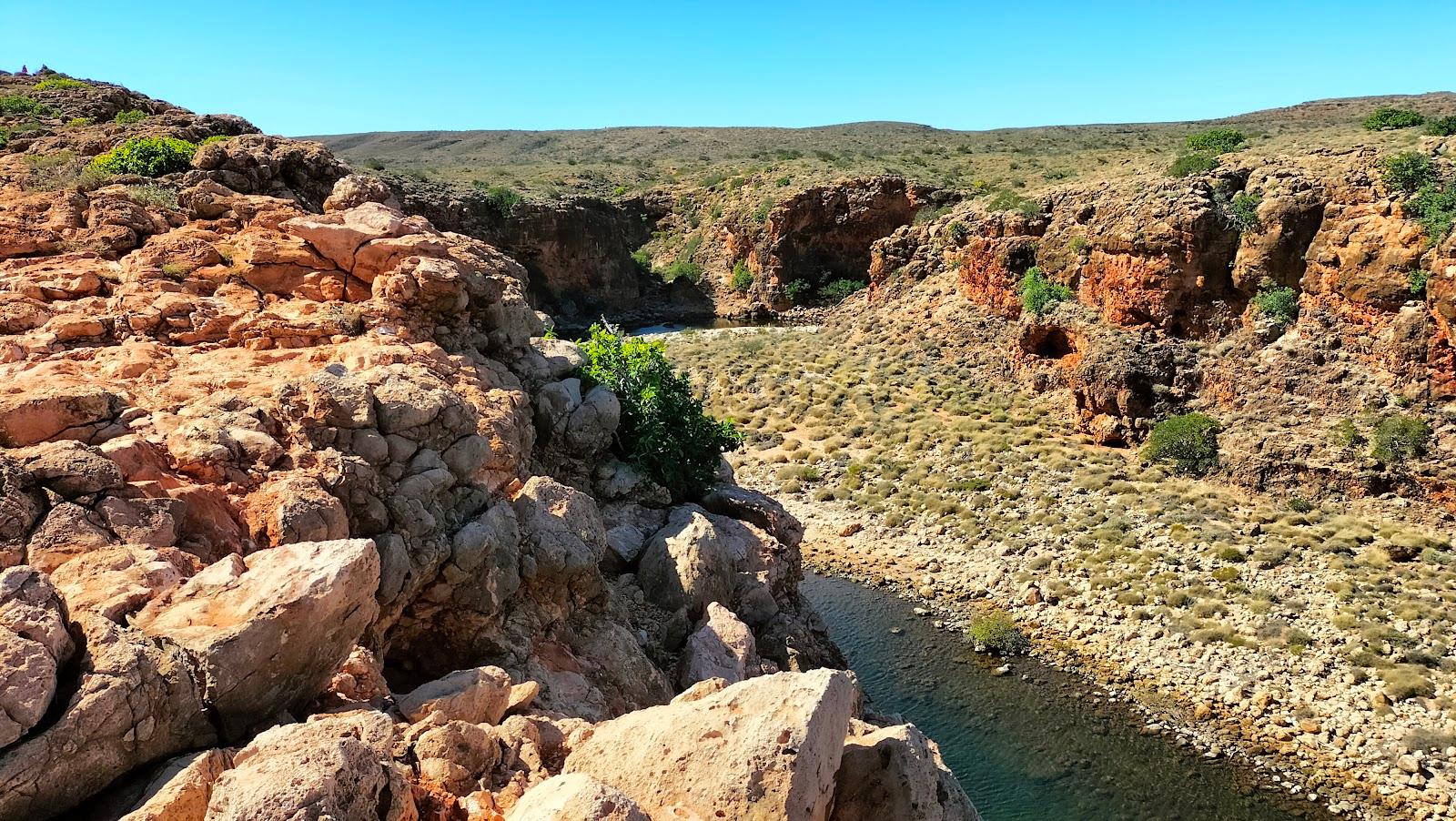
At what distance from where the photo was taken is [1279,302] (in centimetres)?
3039

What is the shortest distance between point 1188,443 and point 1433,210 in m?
10.2

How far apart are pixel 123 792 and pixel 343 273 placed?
33.6ft

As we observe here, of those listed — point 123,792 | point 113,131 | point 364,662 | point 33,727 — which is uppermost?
point 113,131

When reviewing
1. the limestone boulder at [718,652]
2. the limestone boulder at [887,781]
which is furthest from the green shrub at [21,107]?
the limestone boulder at [887,781]

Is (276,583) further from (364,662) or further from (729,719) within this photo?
(729,719)

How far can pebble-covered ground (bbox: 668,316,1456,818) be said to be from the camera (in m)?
18.5

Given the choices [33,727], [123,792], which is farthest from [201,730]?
[33,727]

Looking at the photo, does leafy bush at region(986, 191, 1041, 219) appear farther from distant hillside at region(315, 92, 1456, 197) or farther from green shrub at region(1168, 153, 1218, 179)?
green shrub at region(1168, 153, 1218, 179)

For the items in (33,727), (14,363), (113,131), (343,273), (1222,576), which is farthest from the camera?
(1222,576)

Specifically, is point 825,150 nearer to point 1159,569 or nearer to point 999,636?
point 1159,569

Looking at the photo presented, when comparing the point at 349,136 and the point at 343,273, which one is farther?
the point at 349,136

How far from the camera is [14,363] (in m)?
10.3

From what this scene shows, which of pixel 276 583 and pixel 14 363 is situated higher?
pixel 14 363

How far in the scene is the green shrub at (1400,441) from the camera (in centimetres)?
2516
